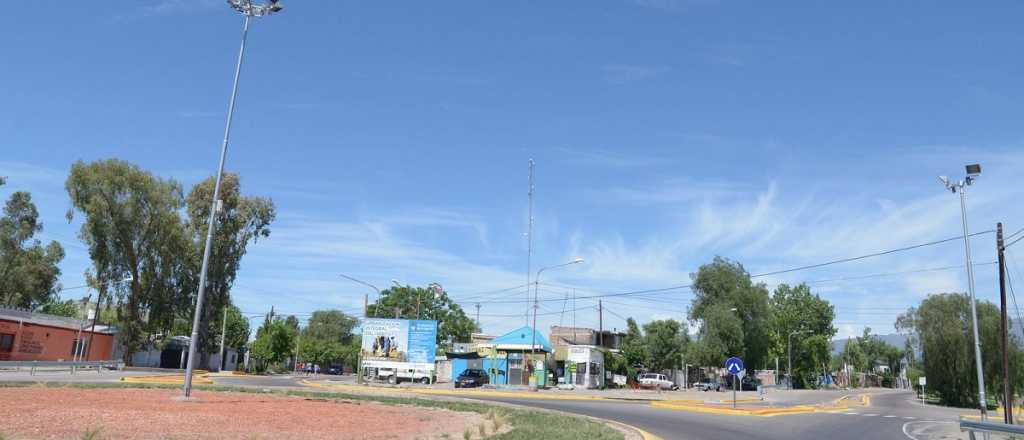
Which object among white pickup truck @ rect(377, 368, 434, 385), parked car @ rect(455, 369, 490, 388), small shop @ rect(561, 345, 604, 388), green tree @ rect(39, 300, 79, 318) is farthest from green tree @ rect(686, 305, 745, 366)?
green tree @ rect(39, 300, 79, 318)

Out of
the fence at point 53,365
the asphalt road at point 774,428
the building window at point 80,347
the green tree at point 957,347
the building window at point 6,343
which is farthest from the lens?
the building window at point 80,347

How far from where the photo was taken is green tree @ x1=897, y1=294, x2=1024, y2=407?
55.4 m

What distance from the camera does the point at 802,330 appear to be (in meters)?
119

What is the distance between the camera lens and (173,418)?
51.0ft

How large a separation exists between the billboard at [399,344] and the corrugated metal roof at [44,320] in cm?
2477

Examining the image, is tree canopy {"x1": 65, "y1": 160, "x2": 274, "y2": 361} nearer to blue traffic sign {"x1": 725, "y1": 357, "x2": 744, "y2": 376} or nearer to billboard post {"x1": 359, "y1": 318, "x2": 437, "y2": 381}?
billboard post {"x1": 359, "y1": 318, "x2": 437, "y2": 381}

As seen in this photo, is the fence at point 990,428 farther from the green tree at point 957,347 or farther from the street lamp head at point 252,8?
the green tree at point 957,347

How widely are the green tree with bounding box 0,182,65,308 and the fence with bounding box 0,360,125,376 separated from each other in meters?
26.3

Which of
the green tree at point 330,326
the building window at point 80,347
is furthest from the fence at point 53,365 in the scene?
the green tree at point 330,326

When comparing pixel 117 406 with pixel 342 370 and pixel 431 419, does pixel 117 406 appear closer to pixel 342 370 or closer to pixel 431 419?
pixel 431 419

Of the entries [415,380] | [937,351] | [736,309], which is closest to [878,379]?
[736,309]

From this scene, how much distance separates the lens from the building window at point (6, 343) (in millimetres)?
50969

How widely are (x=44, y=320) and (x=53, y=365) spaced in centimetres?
1636

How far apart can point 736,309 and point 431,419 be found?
2714 inches
